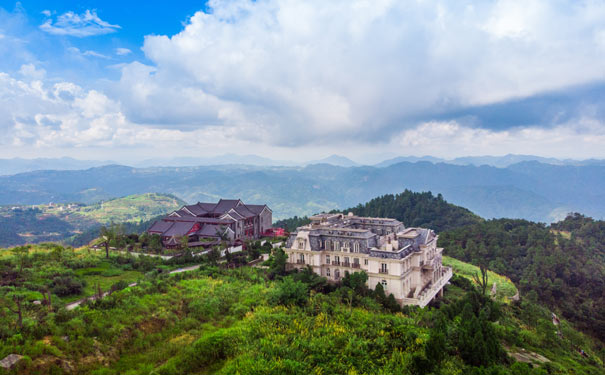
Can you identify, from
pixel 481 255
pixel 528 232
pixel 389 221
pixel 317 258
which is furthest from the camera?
pixel 528 232

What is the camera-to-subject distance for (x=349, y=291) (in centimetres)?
3002

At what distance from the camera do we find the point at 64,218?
16700cm

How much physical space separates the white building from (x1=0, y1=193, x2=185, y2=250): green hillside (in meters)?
125

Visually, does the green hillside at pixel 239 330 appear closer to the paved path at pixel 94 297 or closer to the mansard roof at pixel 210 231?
the paved path at pixel 94 297

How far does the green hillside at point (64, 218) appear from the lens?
140m

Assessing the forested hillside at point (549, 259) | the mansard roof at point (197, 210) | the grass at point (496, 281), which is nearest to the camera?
the grass at point (496, 281)

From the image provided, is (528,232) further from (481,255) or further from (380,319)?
(380,319)

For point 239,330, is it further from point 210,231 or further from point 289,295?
point 210,231

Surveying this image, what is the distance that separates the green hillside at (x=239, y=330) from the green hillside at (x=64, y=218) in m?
125

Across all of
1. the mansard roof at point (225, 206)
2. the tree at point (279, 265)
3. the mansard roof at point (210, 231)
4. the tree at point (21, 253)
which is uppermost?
the mansard roof at point (225, 206)

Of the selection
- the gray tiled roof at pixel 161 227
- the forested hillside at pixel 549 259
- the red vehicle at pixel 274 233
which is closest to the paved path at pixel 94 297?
the gray tiled roof at pixel 161 227

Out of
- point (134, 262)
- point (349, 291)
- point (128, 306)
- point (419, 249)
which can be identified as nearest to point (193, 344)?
point (128, 306)

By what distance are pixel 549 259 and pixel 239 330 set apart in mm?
67663

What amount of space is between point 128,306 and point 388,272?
2086 cm
